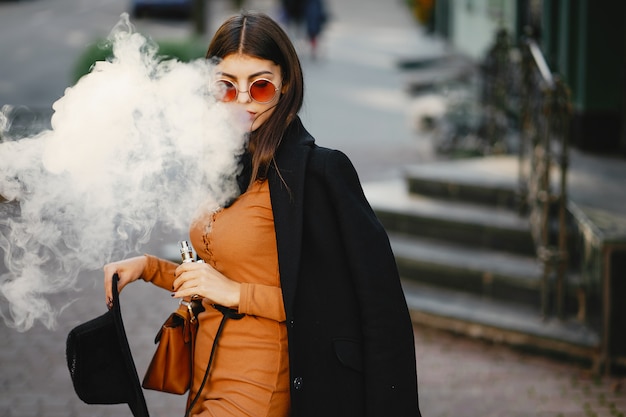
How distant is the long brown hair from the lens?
2928 mm

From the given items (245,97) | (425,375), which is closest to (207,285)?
(245,97)

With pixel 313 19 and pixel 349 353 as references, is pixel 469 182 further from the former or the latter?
pixel 313 19

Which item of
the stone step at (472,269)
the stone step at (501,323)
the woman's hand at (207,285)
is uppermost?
the woman's hand at (207,285)

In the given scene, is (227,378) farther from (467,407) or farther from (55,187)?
(467,407)

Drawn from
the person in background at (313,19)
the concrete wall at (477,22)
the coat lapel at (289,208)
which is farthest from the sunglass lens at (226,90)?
the person in background at (313,19)

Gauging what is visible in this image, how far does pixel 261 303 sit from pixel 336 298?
24 centimetres

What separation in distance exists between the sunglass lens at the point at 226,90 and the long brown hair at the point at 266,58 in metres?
0.09

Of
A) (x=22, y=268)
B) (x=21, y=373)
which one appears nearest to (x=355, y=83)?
(x=21, y=373)

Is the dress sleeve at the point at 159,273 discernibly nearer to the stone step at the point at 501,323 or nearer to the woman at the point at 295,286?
the woman at the point at 295,286

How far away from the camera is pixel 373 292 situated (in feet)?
9.23

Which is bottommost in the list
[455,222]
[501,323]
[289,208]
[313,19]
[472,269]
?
[501,323]

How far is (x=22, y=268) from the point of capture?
130 inches

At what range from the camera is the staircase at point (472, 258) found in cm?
651

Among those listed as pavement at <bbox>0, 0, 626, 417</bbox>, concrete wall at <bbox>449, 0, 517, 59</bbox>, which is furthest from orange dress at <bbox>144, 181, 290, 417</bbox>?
concrete wall at <bbox>449, 0, 517, 59</bbox>
